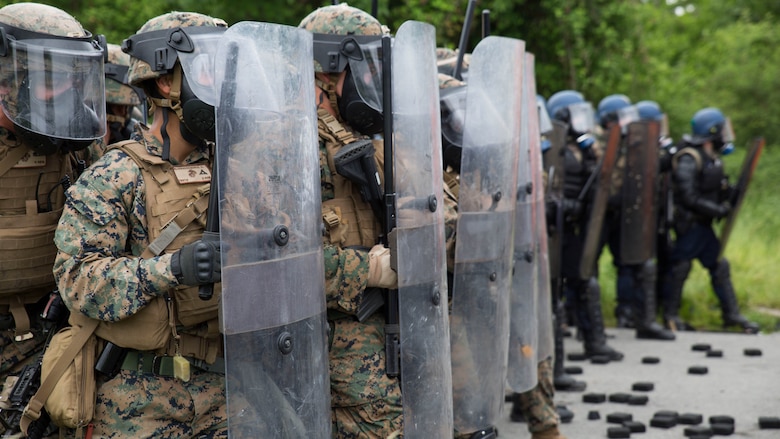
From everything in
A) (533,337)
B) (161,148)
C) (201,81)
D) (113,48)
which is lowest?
(533,337)

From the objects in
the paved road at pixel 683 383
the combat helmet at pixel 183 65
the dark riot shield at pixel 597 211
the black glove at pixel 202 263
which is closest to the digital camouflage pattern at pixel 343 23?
the combat helmet at pixel 183 65

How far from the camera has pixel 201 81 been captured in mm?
2797

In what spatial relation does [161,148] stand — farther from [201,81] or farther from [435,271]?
[435,271]

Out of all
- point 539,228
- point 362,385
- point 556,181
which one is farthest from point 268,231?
point 556,181

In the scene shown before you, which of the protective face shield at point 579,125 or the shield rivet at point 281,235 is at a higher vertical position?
the protective face shield at point 579,125

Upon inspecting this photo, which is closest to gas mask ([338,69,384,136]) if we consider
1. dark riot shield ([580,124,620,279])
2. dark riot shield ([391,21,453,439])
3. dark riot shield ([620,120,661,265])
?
dark riot shield ([391,21,453,439])

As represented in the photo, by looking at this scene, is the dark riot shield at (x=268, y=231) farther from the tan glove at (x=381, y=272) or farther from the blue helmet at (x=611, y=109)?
the blue helmet at (x=611, y=109)

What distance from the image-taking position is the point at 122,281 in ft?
8.84

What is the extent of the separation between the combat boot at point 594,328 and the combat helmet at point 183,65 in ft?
17.9

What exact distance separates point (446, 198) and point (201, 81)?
145 centimetres

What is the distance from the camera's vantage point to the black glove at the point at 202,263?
2543mm

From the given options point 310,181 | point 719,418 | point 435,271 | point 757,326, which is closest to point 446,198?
point 435,271

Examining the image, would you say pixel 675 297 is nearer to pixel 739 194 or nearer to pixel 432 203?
pixel 739 194

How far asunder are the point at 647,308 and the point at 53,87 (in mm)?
7088
